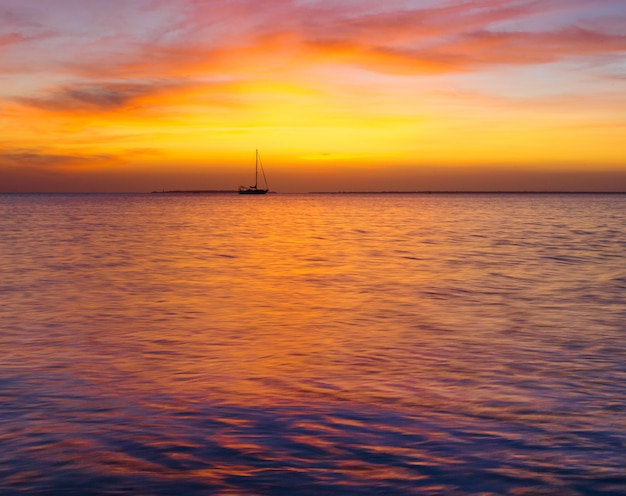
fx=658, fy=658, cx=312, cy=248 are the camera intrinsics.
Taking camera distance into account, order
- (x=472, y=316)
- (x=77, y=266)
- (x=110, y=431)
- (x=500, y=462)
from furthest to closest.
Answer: (x=77, y=266) < (x=472, y=316) < (x=110, y=431) < (x=500, y=462)

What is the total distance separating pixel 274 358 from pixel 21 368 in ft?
10.7

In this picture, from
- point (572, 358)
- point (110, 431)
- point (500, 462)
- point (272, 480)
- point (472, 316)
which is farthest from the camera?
point (472, 316)

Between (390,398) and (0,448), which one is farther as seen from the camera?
(390,398)

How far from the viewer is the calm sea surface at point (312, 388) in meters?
5.04

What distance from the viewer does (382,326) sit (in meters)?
11.9

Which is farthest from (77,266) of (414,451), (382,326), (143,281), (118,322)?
(414,451)

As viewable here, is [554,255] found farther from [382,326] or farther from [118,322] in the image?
[118,322]

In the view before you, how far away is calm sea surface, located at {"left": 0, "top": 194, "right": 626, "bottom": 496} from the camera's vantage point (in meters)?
5.04

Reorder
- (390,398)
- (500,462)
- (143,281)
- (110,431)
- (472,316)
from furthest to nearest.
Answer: (143,281) < (472,316) < (390,398) < (110,431) < (500,462)

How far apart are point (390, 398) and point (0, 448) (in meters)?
3.77

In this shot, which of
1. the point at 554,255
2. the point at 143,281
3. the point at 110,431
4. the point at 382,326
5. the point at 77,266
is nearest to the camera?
the point at 110,431

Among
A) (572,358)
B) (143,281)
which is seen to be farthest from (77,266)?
(572,358)

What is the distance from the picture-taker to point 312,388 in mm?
7508

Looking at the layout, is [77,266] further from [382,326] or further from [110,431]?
[110,431]
